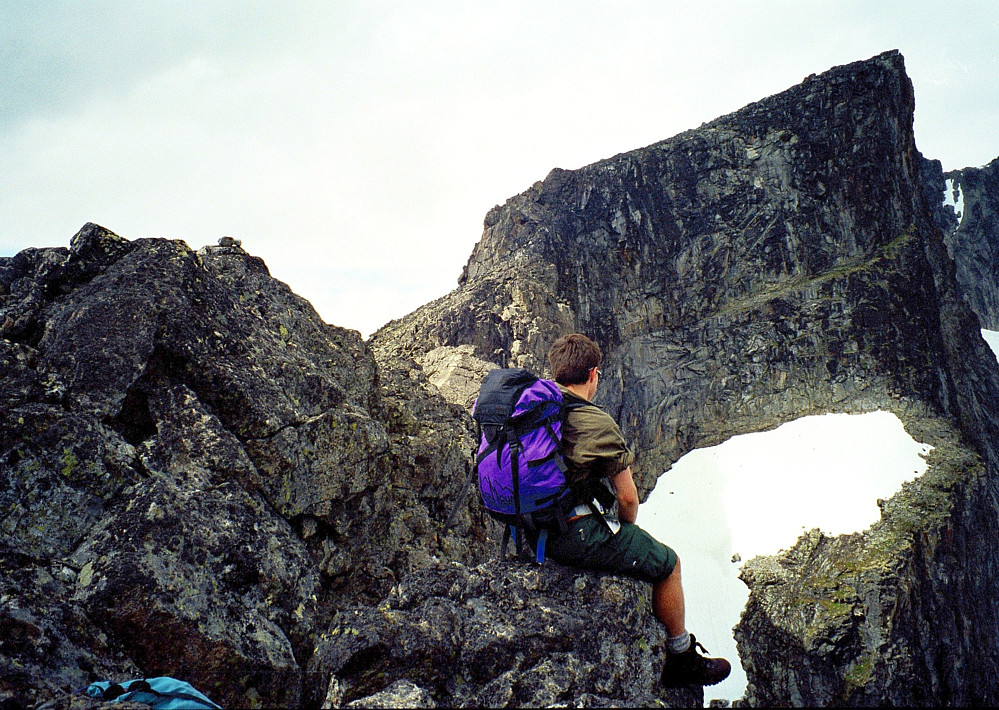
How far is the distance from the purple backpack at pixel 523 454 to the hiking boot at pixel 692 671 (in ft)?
4.43

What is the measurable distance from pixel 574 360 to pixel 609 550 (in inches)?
59.6

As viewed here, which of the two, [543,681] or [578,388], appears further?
[578,388]

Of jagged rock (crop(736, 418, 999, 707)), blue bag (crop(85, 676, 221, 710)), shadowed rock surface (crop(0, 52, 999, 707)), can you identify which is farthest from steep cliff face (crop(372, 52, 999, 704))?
blue bag (crop(85, 676, 221, 710))

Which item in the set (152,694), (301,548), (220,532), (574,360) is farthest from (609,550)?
(220,532)

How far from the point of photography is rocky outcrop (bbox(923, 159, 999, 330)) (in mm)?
48875

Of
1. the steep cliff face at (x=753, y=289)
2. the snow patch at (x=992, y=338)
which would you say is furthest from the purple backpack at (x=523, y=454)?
the snow patch at (x=992, y=338)

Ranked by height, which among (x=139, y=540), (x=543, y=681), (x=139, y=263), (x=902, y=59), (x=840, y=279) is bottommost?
(x=543, y=681)

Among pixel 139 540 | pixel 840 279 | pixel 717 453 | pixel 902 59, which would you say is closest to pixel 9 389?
pixel 139 540

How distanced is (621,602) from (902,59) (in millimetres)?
28342

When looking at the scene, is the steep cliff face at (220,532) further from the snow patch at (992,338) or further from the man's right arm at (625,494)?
the snow patch at (992,338)

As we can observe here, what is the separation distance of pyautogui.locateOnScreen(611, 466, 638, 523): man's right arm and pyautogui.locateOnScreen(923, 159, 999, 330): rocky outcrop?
57.9 m

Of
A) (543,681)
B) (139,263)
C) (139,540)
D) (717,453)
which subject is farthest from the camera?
(717,453)

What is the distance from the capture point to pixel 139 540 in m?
4.24

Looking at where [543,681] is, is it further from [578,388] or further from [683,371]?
[683,371]
